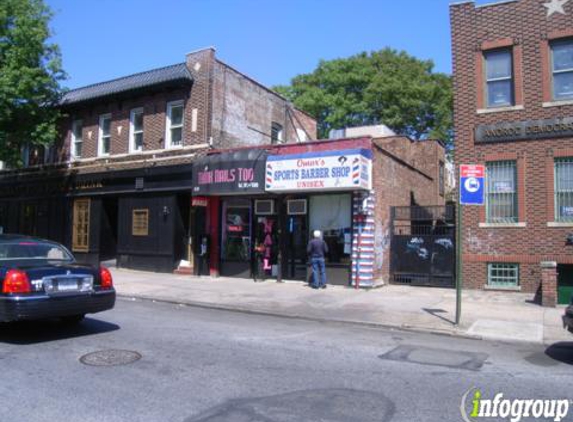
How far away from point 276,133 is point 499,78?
34.6 ft

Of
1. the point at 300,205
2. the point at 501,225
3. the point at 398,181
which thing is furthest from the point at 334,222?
the point at 501,225

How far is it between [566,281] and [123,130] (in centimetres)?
1650

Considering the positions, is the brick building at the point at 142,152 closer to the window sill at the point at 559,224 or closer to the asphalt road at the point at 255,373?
the asphalt road at the point at 255,373

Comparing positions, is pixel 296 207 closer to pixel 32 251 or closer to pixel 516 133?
pixel 516 133

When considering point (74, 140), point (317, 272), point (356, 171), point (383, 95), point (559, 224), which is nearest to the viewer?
point (559, 224)

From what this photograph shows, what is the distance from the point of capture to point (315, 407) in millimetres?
4809

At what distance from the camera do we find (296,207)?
16094mm

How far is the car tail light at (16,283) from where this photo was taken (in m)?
7.07

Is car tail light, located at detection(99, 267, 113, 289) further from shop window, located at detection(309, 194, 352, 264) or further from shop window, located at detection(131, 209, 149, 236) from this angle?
shop window, located at detection(131, 209, 149, 236)

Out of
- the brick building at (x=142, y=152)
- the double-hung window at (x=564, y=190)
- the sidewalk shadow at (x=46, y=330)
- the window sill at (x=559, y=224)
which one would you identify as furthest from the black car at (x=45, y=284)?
the double-hung window at (x=564, y=190)

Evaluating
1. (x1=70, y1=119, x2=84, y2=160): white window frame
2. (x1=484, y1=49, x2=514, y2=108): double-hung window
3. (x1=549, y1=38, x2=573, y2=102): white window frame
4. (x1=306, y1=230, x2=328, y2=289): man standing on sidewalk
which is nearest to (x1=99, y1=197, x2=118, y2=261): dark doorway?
(x1=70, y1=119, x2=84, y2=160): white window frame

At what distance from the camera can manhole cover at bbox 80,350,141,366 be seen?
6.27m

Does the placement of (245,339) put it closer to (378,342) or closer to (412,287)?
(378,342)

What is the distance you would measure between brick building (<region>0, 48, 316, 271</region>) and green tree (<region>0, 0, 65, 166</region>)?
1875 millimetres
